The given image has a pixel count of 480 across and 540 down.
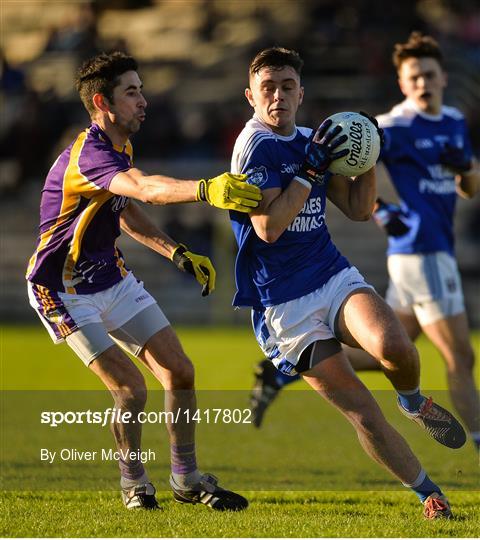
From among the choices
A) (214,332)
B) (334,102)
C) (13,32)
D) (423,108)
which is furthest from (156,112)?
(423,108)

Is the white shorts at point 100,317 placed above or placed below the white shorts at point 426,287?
above

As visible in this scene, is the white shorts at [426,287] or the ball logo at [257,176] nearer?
the ball logo at [257,176]

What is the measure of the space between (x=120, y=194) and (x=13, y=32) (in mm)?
22891

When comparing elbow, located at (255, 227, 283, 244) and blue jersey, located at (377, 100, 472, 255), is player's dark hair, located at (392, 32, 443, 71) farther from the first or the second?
elbow, located at (255, 227, 283, 244)

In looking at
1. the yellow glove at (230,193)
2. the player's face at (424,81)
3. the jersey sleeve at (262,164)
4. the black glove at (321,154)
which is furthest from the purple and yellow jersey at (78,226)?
the player's face at (424,81)

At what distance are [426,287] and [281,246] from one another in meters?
2.00

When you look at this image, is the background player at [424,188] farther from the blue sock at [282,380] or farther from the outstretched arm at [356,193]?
the outstretched arm at [356,193]

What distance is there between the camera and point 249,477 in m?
6.83

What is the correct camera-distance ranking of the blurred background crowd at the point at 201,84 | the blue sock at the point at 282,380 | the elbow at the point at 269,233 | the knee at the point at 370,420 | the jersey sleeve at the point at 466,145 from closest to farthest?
the elbow at the point at 269,233 → the knee at the point at 370,420 → the jersey sleeve at the point at 466,145 → the blue sock at the point at 282,380 → the blurred background crowd at the point at 201,84

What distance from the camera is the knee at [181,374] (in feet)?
19.7

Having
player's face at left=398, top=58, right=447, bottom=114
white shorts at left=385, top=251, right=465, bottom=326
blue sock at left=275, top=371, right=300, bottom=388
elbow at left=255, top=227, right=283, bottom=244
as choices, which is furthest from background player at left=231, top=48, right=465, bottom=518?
blue sock at left=275, top=371, right=300, bottom=388

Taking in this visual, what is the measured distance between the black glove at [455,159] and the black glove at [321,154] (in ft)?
7.14

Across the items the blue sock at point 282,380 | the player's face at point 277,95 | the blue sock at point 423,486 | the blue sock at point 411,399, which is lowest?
the blue sock at point 282,380

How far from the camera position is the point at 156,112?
2144 cm
